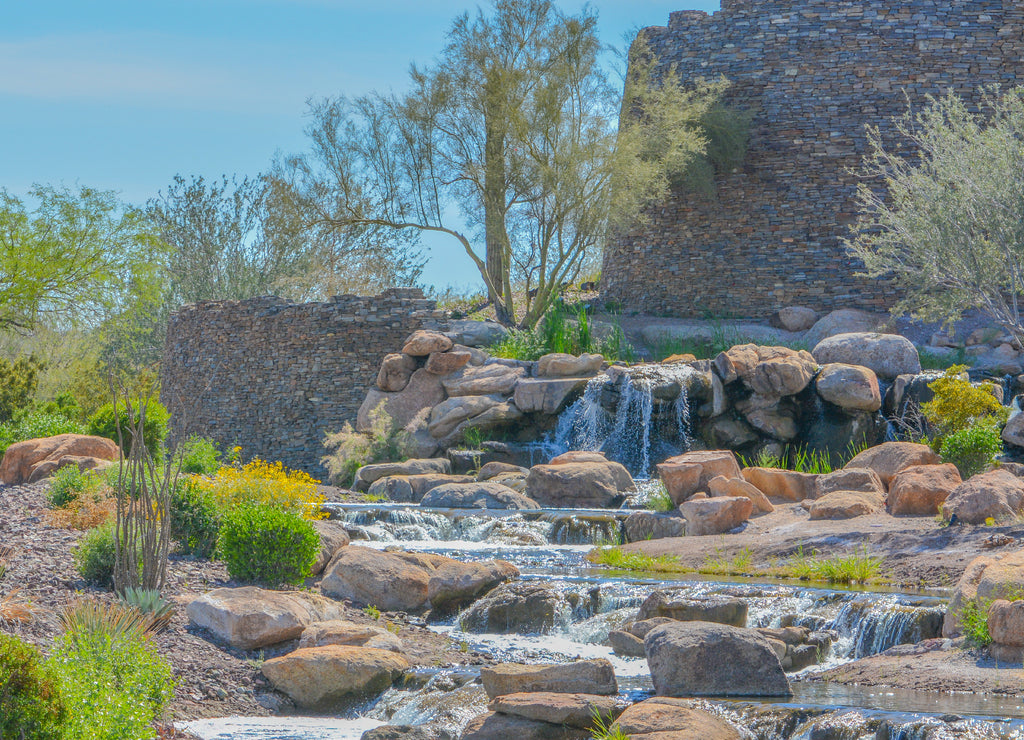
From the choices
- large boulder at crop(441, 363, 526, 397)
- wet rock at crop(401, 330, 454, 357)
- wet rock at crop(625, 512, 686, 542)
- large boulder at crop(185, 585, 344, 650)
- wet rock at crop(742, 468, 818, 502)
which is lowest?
wet rock at crop(625, 512, 686, 542)

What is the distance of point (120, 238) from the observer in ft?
76.7

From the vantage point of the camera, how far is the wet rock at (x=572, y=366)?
17.3 meters

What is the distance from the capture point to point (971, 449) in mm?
11773

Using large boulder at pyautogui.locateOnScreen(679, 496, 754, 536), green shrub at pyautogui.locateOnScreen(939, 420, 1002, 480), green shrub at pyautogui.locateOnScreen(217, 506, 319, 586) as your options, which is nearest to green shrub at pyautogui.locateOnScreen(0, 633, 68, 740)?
green shrub at pyautogui.locateOnScreen(217, 506, 319, 586)

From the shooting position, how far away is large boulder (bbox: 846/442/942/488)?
12133 mm

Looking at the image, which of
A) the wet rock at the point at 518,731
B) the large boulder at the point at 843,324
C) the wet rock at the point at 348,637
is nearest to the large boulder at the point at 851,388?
the large boulder at the point at 843,324

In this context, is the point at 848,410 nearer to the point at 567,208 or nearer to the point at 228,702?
the point at 567,208

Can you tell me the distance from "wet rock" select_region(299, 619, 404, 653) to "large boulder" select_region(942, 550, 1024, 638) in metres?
3.70

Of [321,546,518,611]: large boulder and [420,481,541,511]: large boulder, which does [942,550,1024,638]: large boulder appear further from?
[420,481,541,511]: large boulder

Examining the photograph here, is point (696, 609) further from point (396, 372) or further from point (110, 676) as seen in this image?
point (396, 372)

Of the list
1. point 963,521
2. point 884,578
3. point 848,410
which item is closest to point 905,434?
point 848,410

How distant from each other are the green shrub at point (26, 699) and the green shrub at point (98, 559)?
3064mm

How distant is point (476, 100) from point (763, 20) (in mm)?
7410

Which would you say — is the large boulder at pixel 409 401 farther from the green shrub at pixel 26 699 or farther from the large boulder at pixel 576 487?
the green shrub at pixel 26 699
